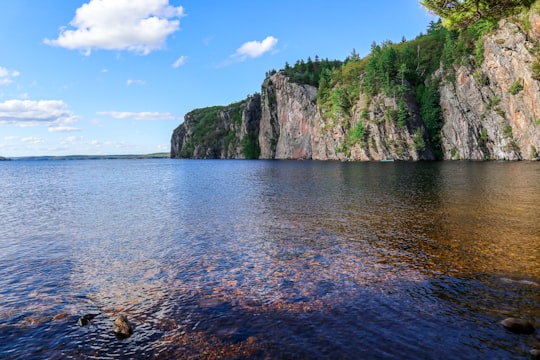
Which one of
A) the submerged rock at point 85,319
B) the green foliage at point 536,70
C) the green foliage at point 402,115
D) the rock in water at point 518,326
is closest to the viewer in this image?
the rock in water at point 518,326

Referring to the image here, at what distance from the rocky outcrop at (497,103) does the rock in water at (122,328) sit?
87.3 metres

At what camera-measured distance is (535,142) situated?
3406 inches

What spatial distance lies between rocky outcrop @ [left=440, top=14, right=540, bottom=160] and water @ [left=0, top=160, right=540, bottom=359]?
72.4 meters

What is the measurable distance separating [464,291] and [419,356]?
533 centimetres

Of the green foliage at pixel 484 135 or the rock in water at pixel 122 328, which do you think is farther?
the green foliage at pixel 484 135

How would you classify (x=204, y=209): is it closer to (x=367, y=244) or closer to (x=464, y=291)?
(x=367, y=244)

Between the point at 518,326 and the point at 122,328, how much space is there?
39.3ft

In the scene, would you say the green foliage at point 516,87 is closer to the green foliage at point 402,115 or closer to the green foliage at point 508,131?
the green foliage at point 508,131

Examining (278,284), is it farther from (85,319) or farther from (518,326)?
(518,326)

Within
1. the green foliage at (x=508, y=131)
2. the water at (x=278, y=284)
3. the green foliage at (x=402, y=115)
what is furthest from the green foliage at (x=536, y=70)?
the water at (x=278, y=284)

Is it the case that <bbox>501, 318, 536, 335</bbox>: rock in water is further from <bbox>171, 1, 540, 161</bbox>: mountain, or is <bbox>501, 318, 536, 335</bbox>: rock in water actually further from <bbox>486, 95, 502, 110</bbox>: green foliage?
<bbox>486, 95, 502, 110</bbox>: green foliage

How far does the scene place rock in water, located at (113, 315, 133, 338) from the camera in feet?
35.7

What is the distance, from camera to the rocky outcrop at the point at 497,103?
278ft

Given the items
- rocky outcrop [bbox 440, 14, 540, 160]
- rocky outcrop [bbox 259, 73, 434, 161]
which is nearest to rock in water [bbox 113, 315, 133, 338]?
rocky outcrop [bbox 440, 14, 540, 160]
